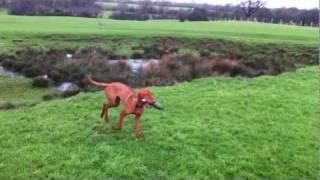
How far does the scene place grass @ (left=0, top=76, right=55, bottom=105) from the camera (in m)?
18.7

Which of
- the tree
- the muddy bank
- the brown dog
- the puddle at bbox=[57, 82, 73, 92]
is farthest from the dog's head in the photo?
the tree

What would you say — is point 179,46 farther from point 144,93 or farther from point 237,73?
point 144,93

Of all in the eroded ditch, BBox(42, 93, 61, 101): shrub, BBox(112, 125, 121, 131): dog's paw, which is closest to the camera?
BBox(112, 125, 121, 131): dog's paw

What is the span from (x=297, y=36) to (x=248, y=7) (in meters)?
53.8

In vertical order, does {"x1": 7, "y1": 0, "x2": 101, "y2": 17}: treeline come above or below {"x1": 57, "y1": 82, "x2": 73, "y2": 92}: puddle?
above

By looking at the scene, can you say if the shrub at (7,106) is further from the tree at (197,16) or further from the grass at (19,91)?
the tree at (197,16)

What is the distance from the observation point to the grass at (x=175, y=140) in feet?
28.6

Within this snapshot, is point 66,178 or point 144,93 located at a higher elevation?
point 144,93

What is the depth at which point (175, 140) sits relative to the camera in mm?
10078

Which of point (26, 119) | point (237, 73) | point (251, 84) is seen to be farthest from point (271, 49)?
point (26, 119)

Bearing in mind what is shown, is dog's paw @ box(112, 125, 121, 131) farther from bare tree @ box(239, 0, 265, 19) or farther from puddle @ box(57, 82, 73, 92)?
bare tree @ box(239, 0, 265, 19)

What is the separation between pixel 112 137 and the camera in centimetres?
1005

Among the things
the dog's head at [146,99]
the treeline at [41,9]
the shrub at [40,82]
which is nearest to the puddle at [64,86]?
the shrub at [40,82]

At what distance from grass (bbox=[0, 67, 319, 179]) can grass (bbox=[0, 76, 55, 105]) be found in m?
5.49
